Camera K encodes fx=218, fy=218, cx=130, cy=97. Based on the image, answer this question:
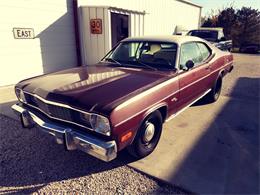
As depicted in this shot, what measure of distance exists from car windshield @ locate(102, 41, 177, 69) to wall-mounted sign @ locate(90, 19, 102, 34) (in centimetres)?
396

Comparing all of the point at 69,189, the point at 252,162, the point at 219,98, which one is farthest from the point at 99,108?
the point at 219,98

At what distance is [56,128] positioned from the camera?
2535mm

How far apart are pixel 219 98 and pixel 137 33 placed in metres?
5.30

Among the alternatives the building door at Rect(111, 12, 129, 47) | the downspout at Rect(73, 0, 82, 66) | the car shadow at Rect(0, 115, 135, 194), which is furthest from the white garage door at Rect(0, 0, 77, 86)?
the building door at Rect(111, 12, 129, 47)

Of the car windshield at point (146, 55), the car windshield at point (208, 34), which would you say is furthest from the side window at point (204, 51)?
the car windshield at point (208, 34)

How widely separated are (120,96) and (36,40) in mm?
5695

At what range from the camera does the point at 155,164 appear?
9.48 feet

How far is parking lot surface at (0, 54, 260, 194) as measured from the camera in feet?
8.23

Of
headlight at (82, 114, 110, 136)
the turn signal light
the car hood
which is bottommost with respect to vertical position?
the turn signal light

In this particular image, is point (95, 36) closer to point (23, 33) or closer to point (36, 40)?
point (36, 40)

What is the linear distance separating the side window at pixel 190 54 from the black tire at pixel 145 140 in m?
1.08

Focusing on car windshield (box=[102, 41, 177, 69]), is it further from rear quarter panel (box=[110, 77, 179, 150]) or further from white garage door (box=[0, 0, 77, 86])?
white garage door (box=[0, 0, 77, 86])

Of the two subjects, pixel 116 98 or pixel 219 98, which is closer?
pixel 116 98

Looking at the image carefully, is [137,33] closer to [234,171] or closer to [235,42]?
[234,171]
